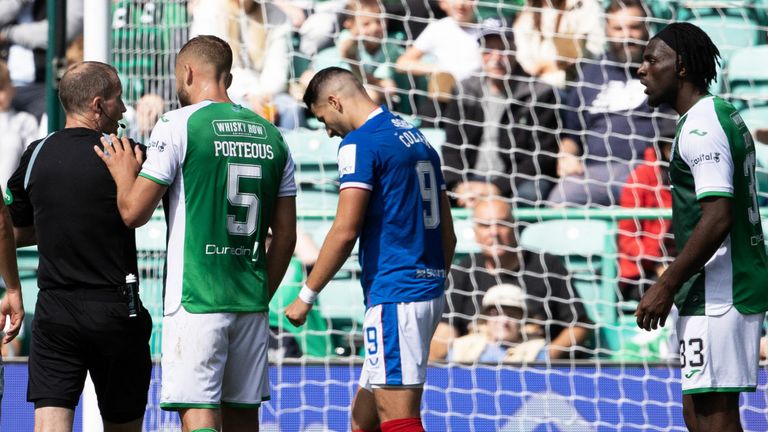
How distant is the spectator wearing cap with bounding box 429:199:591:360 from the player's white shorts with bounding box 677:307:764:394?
315cm

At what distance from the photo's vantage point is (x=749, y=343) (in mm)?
4102

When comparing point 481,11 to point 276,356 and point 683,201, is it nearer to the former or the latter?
point 276,356

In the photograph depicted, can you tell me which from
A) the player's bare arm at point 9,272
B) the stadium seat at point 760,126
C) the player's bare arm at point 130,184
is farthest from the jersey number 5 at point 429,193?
the stadium seat at point 760,126

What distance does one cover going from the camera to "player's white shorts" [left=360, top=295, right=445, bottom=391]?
4.36 meters

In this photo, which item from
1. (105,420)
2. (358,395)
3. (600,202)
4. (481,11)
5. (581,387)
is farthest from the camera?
(481,11)

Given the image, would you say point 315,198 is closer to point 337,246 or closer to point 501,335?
point 501,335

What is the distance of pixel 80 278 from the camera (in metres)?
4.20

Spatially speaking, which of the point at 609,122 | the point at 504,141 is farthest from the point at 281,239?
the point at 609,122

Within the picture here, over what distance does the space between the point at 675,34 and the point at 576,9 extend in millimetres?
4190

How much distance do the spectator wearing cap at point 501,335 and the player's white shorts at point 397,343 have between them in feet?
9.50

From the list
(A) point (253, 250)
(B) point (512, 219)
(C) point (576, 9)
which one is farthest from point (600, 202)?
(A) point (253, 250)

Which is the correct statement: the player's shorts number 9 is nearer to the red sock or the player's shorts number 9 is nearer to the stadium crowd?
the red sock

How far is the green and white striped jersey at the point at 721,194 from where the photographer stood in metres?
4.04

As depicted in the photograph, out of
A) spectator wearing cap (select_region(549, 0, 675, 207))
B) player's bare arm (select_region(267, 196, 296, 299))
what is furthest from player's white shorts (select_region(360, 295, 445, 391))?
spectator wearing cap (select_region(549, 0, 675, 207))
